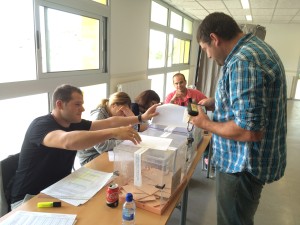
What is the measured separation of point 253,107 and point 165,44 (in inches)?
194

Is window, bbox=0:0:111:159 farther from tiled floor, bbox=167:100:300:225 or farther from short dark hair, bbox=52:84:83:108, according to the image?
tiled floor, bbox=167:100:300:225

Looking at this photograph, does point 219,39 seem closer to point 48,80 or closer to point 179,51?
point 48,80

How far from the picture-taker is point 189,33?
7609 millimetres

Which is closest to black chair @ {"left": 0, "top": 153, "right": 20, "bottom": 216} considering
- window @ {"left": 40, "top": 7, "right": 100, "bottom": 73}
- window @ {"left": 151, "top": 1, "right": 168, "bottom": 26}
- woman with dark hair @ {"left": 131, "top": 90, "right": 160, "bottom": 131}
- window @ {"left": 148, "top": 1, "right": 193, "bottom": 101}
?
window @ {"left": 40, "top": 7, "right": 100, "bottom": 73}

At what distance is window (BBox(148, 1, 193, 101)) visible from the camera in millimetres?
5168

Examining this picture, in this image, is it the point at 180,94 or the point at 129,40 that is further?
the point at 129,40

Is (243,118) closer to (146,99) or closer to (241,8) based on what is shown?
(146,99)

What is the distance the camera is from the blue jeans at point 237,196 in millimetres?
1222

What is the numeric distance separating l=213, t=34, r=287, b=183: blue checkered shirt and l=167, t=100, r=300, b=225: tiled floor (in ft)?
3.95

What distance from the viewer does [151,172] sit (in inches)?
48.0

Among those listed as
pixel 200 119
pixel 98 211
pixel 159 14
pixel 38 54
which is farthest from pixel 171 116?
pixel 159 14

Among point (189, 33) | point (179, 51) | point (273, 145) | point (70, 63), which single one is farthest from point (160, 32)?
point (273, 145)

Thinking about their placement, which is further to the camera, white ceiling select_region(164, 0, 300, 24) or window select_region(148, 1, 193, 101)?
window select_region(148, 1, 193, 101)

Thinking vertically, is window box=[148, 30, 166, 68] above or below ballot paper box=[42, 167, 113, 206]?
above
